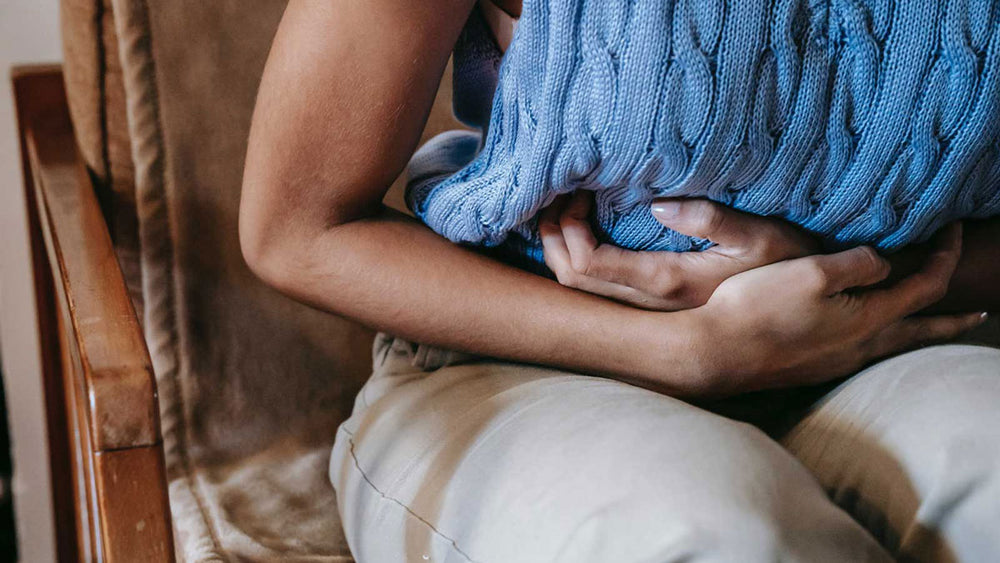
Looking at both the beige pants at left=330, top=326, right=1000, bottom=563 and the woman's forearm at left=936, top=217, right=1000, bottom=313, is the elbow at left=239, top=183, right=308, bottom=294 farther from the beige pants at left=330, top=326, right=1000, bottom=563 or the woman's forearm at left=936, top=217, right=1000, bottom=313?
the woman's forearm at left=936, top=217, right=1000, bottom=313

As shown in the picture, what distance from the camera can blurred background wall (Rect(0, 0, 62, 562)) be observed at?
1017 millimetres

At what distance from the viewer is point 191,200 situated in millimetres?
823

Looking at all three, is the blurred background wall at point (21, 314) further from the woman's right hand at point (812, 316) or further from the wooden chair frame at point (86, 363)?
the woman's right hand at point (812, 316)

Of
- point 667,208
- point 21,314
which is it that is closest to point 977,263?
point 667,208

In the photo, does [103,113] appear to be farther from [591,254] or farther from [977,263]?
[977,263]

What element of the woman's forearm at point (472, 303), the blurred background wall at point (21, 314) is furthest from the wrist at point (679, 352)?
the blurred background wall at point (21, 314)

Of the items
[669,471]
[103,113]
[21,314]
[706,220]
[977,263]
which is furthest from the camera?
[21,314]

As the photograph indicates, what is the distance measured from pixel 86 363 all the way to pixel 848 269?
473 millimetres

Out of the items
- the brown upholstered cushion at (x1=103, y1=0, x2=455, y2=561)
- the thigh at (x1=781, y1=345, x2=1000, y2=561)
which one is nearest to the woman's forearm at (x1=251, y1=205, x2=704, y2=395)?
the thigh at (x1=781, y1=345, x2=1000, y2=561)

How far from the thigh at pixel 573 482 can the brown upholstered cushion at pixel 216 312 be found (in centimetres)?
20

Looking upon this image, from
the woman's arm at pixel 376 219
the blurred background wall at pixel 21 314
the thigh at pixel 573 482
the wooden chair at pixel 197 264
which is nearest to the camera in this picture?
the thigh at pixel 573 482

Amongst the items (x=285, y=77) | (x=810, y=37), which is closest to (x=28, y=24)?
(x=285, y=77)

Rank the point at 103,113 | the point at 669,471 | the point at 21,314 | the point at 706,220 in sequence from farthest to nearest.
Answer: the point at 21,314 → the point at 103,113 → the point at 706,220 → the point at 669,471

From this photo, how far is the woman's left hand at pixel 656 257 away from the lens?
1.93 feet
